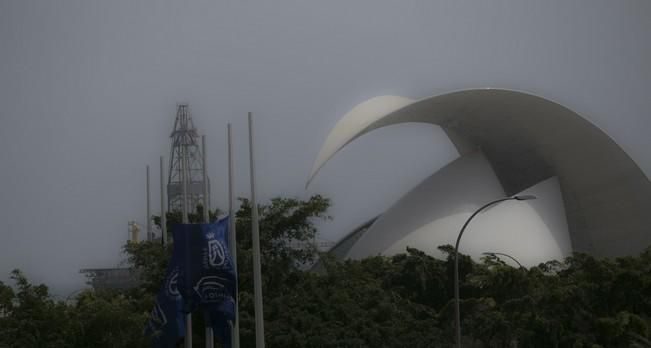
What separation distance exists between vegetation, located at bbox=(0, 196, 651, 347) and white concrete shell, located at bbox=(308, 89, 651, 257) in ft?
22.7

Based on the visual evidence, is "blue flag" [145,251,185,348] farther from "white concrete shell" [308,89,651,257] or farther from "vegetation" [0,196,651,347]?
"white concrete shell" [308,89,651,257]

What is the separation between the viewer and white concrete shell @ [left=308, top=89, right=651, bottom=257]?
4628 centimetres

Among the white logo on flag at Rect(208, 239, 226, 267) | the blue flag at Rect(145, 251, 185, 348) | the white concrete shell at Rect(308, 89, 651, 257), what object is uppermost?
the white concrete shell at Rect(308, 89, 651, 257)

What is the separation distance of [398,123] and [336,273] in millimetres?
11624

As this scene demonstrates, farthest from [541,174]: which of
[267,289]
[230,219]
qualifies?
[230,219]

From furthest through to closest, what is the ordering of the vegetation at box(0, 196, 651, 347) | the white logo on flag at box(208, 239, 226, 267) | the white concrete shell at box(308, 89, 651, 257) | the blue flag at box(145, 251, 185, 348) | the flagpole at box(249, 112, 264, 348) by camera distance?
the white concrete shell at box(308, 89, 651, 257)
the vegetation at box(0, 196, 651, 347)
the blue flag at box(145, 251, 185, 348)
the flagpole at box(249, 112, 264, 348)
the white logo on flag at box(208, 239, 226, 267)

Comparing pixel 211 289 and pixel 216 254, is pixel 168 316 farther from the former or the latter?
pixel 216 254

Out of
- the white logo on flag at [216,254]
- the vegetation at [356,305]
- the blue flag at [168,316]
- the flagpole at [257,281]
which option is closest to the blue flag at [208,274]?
the white logo on flag at [216,254]

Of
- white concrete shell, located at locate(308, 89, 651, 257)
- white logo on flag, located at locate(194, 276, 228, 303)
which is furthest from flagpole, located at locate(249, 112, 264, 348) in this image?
white concrete shell, located at locate(308, 89, 651, 257)

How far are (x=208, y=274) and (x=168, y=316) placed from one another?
7.84ft

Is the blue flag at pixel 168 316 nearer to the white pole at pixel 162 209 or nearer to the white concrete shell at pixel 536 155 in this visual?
the white pole at pixel 162 209

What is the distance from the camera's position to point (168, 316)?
30359 mm

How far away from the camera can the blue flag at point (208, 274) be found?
93.7 ft

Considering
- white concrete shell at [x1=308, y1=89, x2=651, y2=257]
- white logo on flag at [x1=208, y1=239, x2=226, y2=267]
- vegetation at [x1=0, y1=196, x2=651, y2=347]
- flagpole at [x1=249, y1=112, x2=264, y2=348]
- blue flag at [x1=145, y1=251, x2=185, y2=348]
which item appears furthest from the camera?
white concrete shell at [x1=308, y1=89, x2=651, y2=257]
